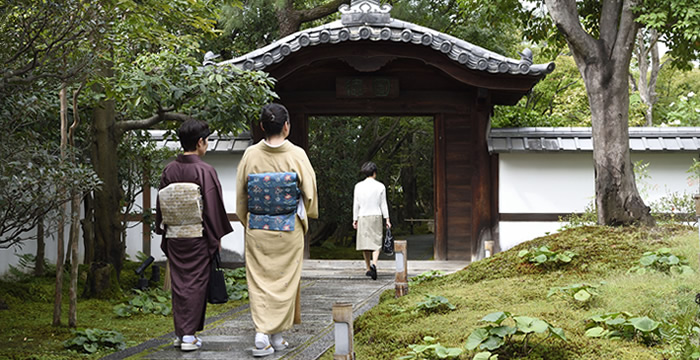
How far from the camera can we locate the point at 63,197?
5.57 meters

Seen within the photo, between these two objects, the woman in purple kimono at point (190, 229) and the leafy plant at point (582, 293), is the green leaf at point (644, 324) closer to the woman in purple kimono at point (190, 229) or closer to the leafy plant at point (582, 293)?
the leafy plant at point (582, 293)

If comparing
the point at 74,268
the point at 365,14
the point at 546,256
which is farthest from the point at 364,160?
the point at 74,268

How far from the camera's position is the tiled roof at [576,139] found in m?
12.3

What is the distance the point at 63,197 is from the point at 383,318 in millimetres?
2763

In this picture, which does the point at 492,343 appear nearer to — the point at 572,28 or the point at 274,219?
the point at 274,219

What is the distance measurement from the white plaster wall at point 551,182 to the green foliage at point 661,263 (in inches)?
227

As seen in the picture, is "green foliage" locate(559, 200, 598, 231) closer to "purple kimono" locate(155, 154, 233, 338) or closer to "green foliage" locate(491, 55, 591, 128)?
"purple kimono" locate(155, 154, 233, 338)

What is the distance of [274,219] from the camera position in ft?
18.6

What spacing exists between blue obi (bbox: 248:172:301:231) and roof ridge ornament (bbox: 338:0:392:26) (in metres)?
6.48

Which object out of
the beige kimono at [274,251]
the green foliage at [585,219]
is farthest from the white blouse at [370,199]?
the beige kimono at [274,251]

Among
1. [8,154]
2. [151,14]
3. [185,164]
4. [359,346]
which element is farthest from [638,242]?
[8,154]

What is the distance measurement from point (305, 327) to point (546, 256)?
257 cm

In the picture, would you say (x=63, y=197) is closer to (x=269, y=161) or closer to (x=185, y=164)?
(x=185, y=164)

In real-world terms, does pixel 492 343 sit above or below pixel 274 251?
below
